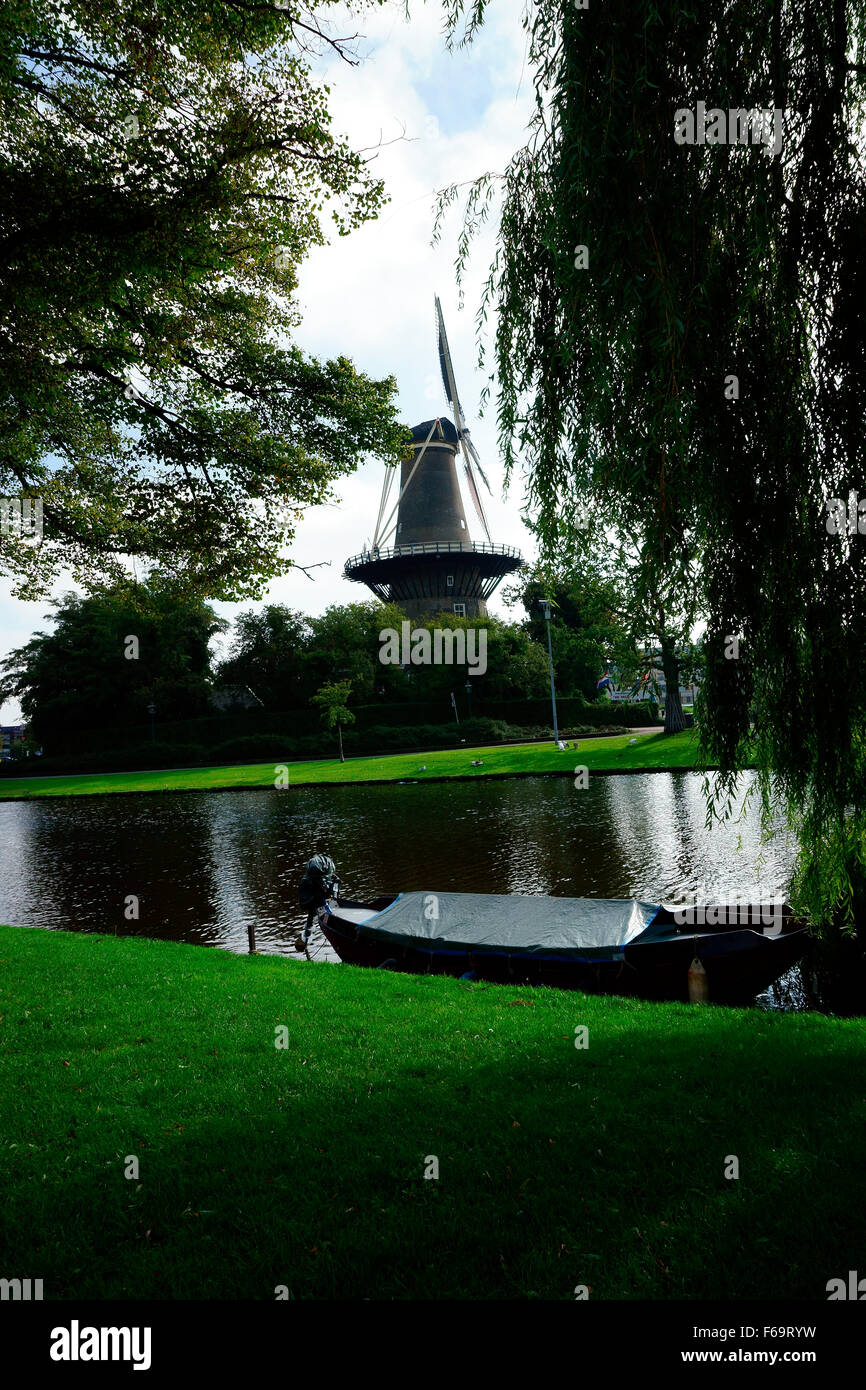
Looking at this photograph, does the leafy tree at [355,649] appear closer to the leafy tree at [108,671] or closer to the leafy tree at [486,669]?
the leafy tree at [486,669]

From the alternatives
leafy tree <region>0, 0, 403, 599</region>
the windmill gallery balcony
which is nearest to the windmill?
the windmill gallery balcony

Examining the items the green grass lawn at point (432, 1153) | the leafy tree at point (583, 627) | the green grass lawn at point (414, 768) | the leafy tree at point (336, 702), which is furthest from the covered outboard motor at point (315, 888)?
the leafy tree at point (336, 702)

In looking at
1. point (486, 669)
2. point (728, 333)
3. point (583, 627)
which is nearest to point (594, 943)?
point (728, 333)

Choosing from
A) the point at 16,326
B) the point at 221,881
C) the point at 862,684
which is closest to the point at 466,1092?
the point at 862,684

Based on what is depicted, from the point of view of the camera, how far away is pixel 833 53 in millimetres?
4855

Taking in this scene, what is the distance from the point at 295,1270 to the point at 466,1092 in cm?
212

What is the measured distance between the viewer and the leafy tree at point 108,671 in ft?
216

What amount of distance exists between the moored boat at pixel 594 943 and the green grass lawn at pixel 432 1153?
5.25 feet

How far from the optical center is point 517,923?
9969 mm

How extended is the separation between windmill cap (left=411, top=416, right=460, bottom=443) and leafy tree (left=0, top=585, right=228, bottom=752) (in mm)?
28547

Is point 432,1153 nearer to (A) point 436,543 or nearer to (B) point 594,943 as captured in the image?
(B) point 594,943

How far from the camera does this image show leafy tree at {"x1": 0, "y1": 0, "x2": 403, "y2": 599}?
7387 mm

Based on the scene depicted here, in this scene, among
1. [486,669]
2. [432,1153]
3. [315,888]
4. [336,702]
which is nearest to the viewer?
[432,1153]

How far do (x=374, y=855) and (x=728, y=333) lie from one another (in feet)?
54.9
